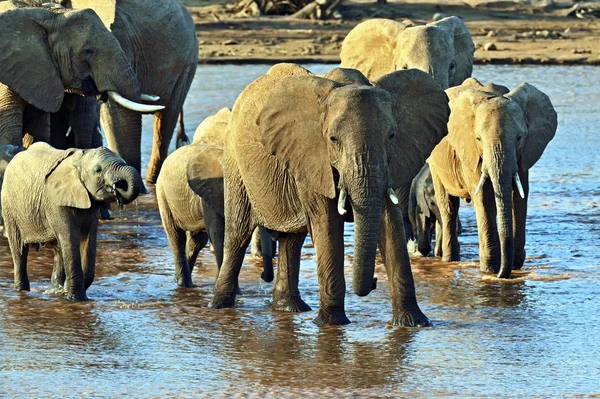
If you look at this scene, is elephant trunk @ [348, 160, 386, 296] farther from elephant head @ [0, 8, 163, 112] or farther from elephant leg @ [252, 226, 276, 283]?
elephant head @ [0, 8, 163, 112]

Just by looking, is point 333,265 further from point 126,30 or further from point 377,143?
point 126,30

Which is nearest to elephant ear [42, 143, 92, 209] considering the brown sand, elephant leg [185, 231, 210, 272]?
elephant leg [185, 231, 210, 272]

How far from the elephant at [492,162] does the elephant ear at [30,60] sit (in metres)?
2.91

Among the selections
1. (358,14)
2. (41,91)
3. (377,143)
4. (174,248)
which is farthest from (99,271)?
(358,14)

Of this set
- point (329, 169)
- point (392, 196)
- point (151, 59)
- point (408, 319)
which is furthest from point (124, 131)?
point (392, 196)

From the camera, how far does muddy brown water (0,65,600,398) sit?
756cm

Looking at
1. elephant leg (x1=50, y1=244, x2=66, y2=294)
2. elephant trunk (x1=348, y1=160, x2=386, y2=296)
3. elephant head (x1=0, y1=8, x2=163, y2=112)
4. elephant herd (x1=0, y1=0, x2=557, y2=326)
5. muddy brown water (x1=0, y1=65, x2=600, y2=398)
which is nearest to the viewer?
muddy brown water (x1=0, y1=65, x2=600, y2=398)

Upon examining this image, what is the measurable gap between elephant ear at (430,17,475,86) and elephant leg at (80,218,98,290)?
463 centimetres

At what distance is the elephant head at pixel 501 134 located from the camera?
10133 mm

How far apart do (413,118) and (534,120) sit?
2336mm

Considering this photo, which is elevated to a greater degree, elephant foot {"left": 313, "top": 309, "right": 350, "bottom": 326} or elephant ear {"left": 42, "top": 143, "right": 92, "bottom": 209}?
elephant ear {"left": 42, "top": 143, "right": 92, "bottom": 209}

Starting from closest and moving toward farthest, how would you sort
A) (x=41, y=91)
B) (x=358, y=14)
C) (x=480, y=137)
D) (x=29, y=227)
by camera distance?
(x=29, y=227), (x=480, y=137), (x=41, y=91), (x=358, y=14)

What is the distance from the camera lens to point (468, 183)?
10.7m

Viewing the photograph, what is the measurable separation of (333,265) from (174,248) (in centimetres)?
188
